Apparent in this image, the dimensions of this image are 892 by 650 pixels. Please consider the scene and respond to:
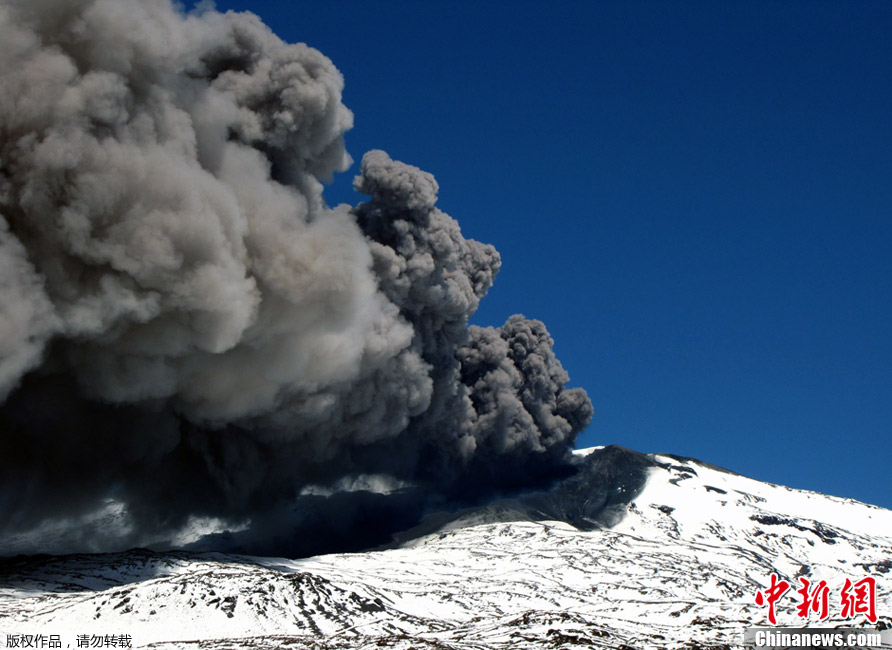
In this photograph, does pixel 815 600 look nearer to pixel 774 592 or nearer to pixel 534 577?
pixel 774 592

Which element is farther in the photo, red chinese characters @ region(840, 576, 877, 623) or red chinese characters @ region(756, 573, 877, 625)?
red chinese characters @ region(840, 576, 877, 623)

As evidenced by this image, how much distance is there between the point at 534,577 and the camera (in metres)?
68.9

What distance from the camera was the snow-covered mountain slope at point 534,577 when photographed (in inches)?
1667

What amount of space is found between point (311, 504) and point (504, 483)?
79.5 feet

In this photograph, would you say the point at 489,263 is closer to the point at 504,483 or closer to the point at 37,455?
the point at 504,483

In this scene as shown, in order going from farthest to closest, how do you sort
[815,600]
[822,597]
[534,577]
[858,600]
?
1. [534,577]
2. [858,600]
3. [815,600]
4. [822,597]

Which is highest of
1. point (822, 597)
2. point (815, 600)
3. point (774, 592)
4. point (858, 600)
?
Result: point (774, 592)

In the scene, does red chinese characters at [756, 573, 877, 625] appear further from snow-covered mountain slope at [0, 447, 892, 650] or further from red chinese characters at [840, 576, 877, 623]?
snow-covered mountain slope at [0, 447, 892, 650]

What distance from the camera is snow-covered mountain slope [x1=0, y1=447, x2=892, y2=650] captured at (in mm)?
42344

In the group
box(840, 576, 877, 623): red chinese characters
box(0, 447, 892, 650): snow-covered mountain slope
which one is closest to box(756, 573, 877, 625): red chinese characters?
box(840, 576, 877, 623): red chinese characters

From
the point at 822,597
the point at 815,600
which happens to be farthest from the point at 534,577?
the point at 822,597

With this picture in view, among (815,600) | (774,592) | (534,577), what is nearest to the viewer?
(815,600)

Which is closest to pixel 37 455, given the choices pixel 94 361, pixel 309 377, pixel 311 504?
pixel 94 361

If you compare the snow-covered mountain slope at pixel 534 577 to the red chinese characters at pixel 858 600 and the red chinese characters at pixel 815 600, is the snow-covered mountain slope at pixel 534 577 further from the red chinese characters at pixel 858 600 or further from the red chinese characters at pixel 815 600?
the red chinese characters at pixel 858 600
